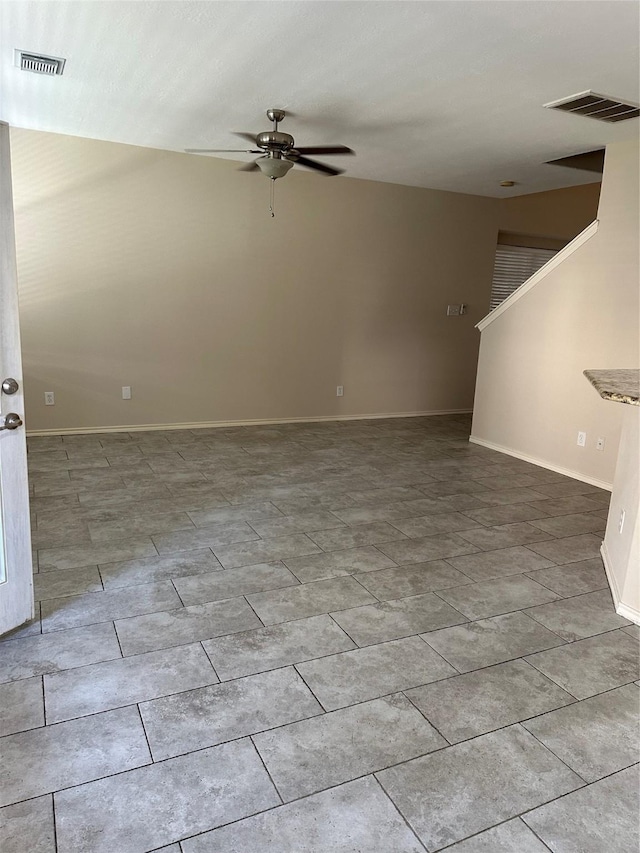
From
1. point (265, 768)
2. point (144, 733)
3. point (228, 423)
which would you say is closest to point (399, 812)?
point (265, 768)

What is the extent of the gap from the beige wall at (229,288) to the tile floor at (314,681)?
1.90 meters

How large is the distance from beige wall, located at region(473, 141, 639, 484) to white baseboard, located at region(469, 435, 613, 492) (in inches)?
0.7

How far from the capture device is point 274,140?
12.4 feet

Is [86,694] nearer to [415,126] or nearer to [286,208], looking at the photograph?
[415,126]

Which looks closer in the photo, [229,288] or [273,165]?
[273,165]

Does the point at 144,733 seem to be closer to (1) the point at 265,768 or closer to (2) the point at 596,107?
(1) the point at 265,768

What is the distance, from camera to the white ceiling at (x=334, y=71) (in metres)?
2.72

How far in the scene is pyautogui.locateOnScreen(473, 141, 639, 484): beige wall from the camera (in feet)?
15.1

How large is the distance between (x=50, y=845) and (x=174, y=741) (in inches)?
17.4

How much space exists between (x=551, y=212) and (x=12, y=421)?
7362 mm

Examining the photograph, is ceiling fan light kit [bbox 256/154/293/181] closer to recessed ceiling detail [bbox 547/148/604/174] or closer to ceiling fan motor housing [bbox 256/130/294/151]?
ceiling fan motor housing [bbox 256/130/294/151]

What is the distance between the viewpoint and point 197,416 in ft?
20.2

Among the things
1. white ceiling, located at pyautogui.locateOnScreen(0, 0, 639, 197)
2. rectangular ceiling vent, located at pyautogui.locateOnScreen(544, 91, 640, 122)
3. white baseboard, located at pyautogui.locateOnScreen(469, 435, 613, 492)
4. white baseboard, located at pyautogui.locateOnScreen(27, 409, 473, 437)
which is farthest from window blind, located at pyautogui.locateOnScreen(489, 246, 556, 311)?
rectangular ceiling vent, located at pyautogui.locateOnScreen(544, 91, 640, 122)

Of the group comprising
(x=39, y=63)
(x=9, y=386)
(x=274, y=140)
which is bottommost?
(x=9, y=386)
